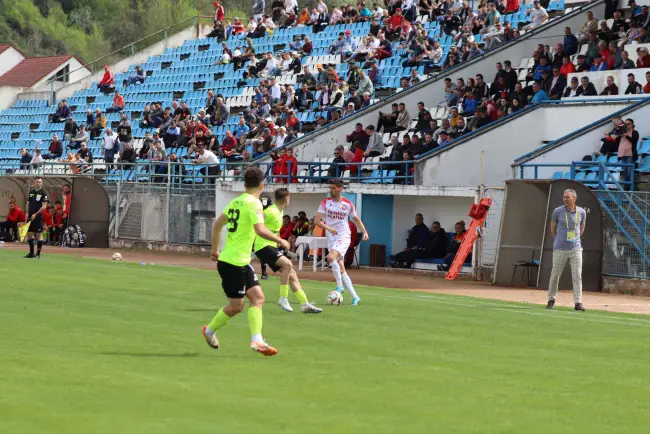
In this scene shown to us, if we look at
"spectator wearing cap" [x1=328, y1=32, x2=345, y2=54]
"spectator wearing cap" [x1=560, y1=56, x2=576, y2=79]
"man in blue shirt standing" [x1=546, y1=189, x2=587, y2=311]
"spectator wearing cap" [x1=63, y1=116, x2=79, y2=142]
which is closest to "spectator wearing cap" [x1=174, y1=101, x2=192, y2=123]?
"spectator wearing cap" [x1=328, y1=32, x2=345, y2=54]

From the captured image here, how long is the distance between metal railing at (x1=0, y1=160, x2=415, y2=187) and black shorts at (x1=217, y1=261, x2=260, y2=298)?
18.6 meters

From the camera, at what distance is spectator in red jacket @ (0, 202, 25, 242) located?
40.0m

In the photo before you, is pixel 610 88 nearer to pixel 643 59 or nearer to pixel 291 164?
pixel 643 59

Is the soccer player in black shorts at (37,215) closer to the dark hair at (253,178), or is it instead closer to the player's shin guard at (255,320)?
the dark hair at (253,178)

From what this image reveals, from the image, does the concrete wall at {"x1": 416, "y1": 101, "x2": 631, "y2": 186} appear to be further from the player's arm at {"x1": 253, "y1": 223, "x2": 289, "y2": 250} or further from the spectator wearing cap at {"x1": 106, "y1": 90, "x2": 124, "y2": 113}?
the spectator wearing cap at {"x1": 106, "y1": 90, "x2": 124, "y2": 113}

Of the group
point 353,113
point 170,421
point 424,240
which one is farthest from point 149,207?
point 170,421

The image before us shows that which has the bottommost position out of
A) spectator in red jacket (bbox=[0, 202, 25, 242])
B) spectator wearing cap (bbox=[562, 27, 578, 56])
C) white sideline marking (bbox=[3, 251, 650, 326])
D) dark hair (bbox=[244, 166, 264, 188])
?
white sideline marking (bbox=[3, 251, 650, 326])

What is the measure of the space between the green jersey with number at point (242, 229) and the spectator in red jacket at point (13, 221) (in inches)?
1158

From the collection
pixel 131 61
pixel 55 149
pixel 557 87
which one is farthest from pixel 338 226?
pixel 131 61

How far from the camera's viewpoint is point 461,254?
1133 inches

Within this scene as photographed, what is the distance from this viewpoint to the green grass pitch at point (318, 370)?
28.3 feet

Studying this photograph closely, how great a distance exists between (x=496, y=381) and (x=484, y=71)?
26.1 m

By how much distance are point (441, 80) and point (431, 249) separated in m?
7.69

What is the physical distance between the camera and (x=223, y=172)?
36.2m
